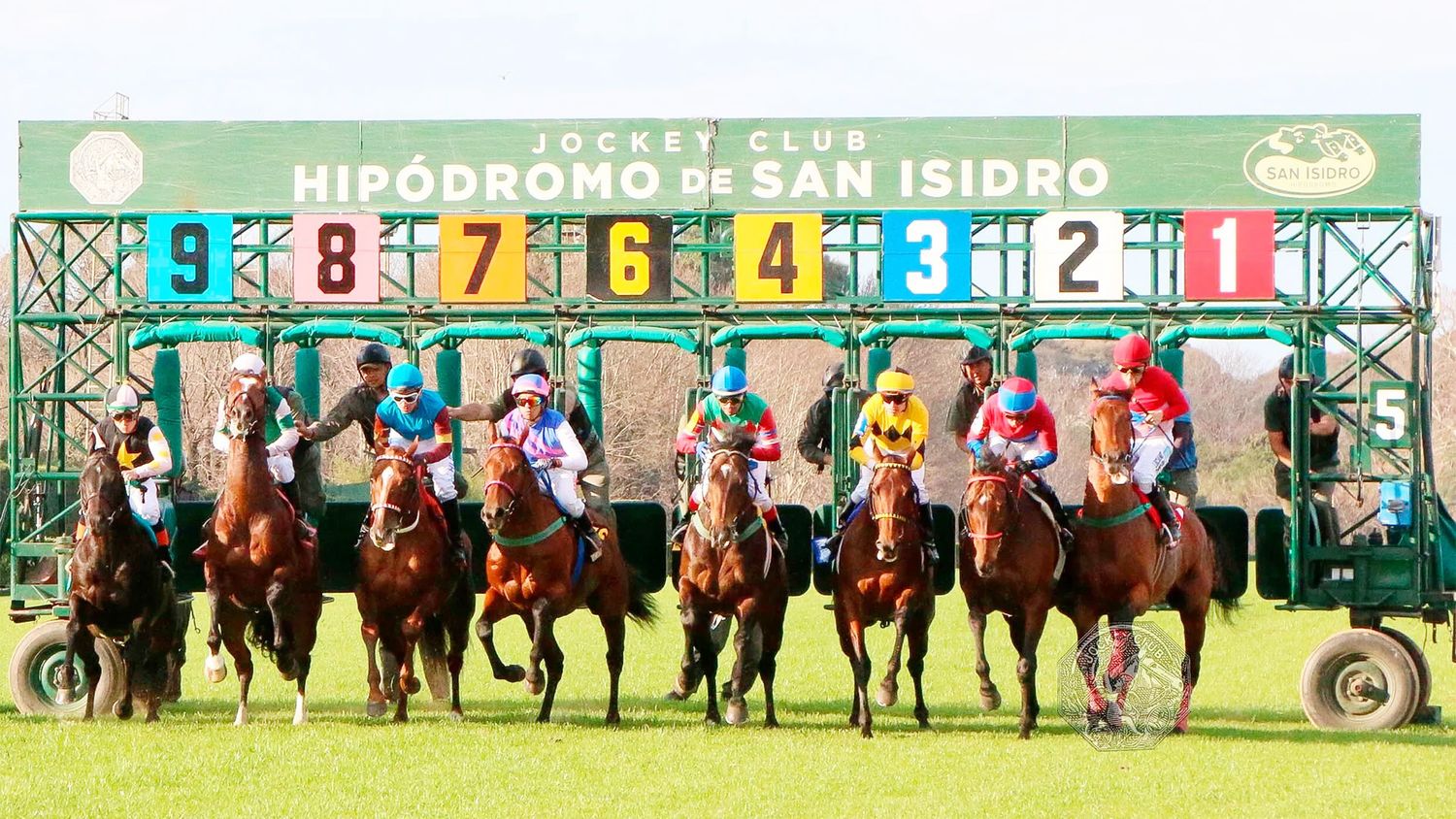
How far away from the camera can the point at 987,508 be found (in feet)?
36.0

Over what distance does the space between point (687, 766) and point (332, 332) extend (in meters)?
5.47

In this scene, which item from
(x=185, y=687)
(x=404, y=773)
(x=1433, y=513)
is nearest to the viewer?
(x=404, y=773)

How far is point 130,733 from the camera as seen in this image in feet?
37.0

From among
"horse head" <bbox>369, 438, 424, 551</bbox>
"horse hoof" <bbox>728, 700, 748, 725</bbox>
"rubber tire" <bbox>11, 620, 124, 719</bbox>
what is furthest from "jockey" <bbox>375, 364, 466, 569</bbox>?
"rubber tire" <bbox>11, 620, 124, 719</bbox>

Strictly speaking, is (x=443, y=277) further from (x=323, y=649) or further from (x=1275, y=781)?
(x=323, y=649)

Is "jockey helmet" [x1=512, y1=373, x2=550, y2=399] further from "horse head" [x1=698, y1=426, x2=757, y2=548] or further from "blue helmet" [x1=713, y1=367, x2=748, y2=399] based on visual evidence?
"horse head" [x1=698, y1=426, x2=757, y2=548]

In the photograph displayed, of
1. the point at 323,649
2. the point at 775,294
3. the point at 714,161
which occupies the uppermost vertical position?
the point at 714,161

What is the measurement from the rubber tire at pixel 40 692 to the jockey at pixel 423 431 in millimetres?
2500

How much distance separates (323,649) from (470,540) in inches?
334

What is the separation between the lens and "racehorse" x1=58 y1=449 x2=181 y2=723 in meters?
11.5

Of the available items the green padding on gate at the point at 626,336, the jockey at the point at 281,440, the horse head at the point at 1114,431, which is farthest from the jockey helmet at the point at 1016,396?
the jockey at the point at 281,440

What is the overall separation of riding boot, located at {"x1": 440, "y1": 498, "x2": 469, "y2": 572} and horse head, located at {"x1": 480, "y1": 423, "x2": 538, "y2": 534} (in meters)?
0.60

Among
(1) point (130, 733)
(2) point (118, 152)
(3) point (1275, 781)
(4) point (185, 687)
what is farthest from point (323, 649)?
(3) point (1275, 781)

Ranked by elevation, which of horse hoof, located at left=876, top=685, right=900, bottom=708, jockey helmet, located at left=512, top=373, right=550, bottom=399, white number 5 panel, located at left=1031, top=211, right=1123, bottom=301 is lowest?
horse hoof, located at left=876, top=685, right=900, bottom=708
